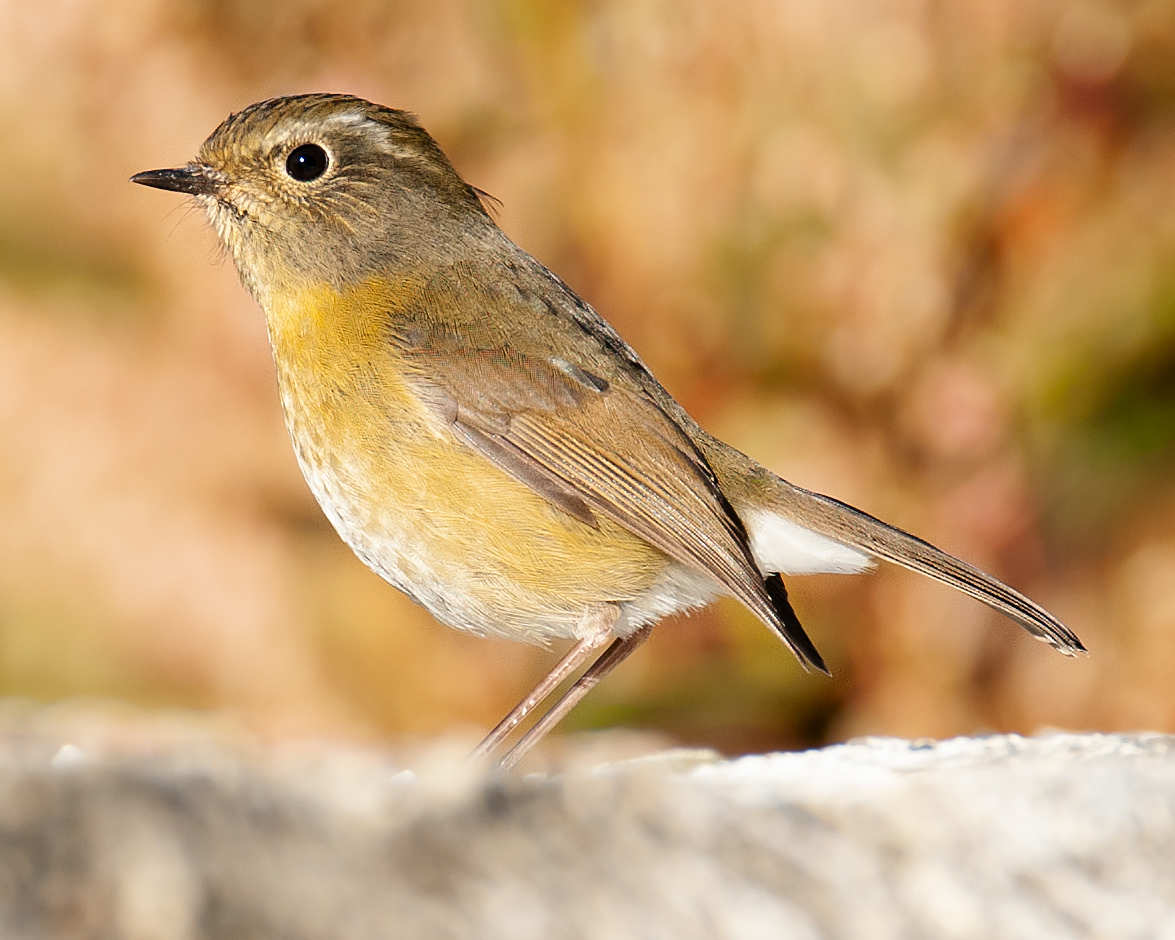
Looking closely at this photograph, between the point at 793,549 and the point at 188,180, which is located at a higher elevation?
the point at 793,549

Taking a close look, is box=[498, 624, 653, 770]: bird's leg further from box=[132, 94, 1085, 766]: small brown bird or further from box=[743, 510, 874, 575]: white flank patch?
box=[743, 510, 874, 575]: white flank patch

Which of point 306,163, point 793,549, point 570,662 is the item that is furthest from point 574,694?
point 306,163

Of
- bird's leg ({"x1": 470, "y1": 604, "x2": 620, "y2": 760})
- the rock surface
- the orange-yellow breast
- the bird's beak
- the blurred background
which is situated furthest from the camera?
the blurred background

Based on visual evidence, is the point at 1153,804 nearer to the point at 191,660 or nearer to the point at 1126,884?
the point at 1126,884

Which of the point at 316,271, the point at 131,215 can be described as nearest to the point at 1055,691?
the point at 316,271

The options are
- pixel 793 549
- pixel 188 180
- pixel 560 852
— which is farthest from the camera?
pixel 793 549

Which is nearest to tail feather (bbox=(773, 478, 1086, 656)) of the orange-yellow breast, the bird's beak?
the orange-yellow breast

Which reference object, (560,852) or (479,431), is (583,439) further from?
(560,852)
